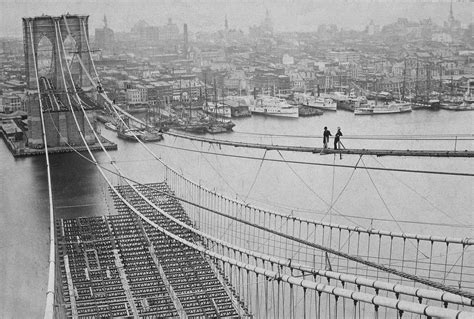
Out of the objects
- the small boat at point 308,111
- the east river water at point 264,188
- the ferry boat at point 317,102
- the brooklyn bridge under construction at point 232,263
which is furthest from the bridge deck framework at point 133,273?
the ferry boat at point 317,102

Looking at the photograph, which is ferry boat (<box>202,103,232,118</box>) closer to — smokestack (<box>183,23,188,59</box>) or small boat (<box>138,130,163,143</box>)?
small boat (<box>138,130,163,143</box>)

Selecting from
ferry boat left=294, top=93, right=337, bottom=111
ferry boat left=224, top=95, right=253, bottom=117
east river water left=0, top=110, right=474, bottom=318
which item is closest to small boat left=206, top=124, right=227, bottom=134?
east river water left=0, top=110, right=474, bottom=318

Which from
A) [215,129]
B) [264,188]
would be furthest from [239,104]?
[264,188]

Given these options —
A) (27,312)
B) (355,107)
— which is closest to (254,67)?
(355,107)

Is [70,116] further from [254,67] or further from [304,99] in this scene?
[254,67]

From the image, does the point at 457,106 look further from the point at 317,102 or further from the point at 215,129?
the point at 215,129

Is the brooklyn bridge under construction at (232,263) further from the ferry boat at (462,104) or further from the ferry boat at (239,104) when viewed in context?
the ferry boat at (462,104)
